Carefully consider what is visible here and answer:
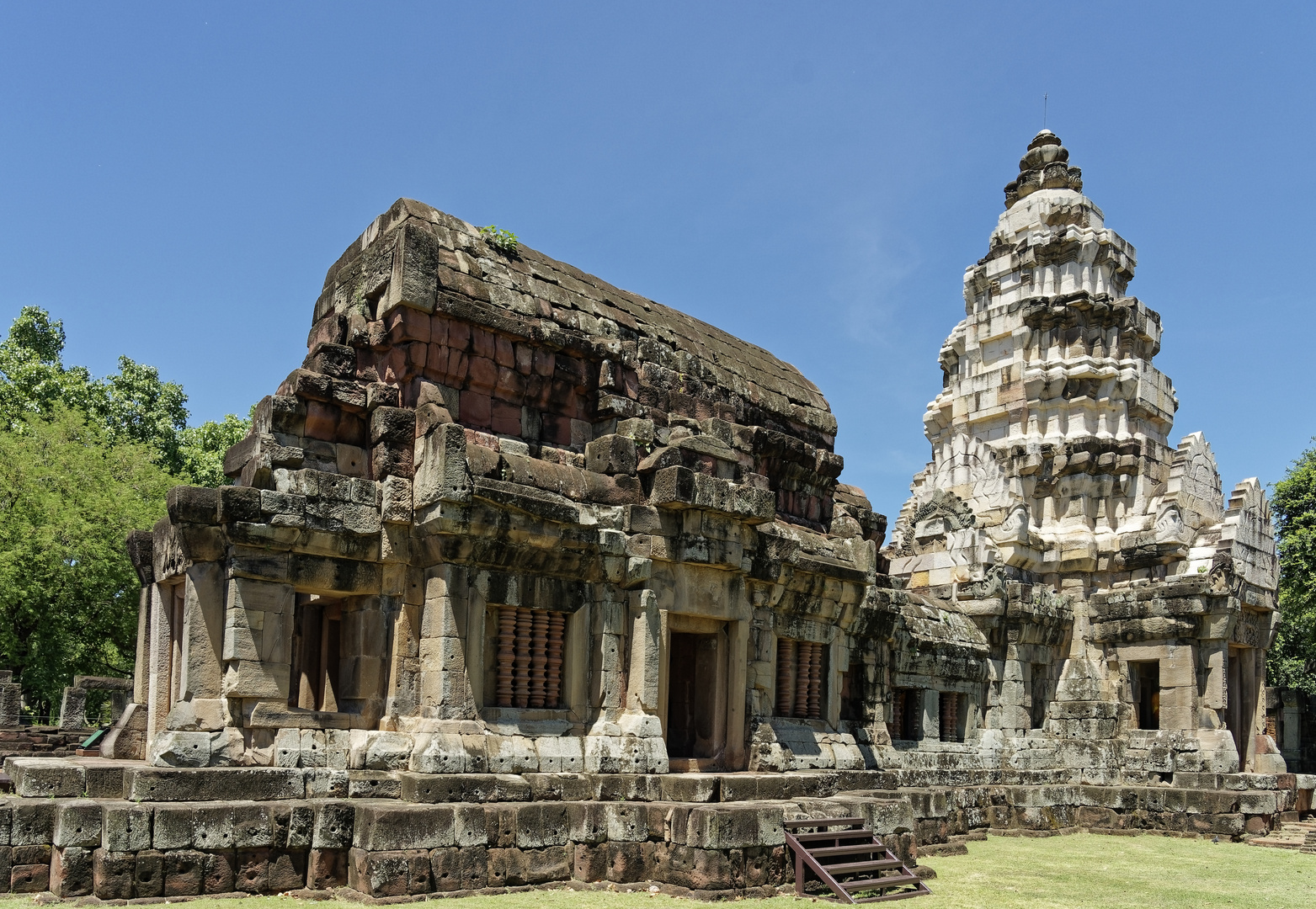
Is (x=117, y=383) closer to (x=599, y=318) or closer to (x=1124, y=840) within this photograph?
(x=599, y=318)

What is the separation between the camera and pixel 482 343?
13.5 meters

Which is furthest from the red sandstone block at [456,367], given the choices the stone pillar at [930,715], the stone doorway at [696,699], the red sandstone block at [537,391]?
the stone pillar at [930,715]

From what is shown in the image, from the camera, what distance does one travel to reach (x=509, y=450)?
44.8ft

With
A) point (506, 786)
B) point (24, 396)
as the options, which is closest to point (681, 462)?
point (506, 786)

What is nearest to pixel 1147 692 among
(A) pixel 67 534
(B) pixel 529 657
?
(B) pixel 529 657

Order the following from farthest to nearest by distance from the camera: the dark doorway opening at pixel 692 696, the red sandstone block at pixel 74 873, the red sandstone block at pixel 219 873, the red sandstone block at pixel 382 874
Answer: the dark doorway opening at pixel 692 696
the red sandstone block at pixel 382 874
the red sandstone block at pixel 219 873
the red sandstone block at pixel 74 873

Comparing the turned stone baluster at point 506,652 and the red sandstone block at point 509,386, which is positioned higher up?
the red sandstone block at point 509,386

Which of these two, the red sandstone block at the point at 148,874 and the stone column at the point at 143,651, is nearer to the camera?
the red sandstone block at the point at 148,874

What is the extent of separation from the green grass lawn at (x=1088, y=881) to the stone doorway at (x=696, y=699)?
3.14 metres

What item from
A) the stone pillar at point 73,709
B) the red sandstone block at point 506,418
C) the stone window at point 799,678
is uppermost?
the red sandstone block at point 506,418

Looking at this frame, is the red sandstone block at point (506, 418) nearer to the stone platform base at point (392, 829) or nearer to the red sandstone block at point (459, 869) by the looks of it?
the stone platform base at point (392, 829)

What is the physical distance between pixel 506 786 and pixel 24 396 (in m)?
29.5

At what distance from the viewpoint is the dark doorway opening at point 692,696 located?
1506 cm

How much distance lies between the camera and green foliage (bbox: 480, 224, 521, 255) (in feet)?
47.0
